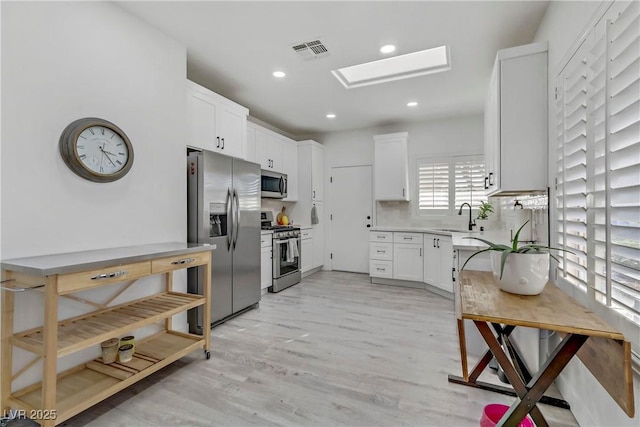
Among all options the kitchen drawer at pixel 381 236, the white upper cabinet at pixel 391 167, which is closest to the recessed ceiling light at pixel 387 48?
the white upper cabinet at pixel 391 167

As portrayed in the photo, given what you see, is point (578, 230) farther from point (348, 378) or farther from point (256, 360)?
point (256, 360)

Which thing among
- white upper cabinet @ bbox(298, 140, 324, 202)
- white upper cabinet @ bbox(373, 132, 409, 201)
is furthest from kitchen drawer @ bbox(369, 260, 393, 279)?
white upper cabinet @ bbox(298, 140, 324, 202)

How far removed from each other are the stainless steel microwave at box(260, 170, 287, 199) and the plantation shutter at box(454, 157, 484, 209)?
2.88m

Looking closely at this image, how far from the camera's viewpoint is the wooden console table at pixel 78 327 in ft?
4.86

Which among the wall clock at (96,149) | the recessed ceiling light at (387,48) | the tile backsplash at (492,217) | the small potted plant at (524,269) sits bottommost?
the small potted plant at (524,269)

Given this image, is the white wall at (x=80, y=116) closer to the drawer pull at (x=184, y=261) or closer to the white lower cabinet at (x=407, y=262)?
the drawer pull at (x=184, y=261)

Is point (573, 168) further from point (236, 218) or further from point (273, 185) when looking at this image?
point (273, 185)

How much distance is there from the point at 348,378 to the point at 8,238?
2.27m

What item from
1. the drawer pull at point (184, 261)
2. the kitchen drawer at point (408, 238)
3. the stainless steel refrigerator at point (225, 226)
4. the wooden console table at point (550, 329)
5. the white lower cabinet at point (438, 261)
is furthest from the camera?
the kitchen drawer at point (408, 238)

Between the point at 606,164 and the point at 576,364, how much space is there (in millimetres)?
1177

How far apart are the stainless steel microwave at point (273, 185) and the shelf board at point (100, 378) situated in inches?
101

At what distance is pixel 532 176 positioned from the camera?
225 cm

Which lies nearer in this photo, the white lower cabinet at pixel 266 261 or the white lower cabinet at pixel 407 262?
the white lower cabinet at pixel 266 261

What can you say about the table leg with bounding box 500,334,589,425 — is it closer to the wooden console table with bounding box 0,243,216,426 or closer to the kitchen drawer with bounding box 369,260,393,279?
the wooden console table with bounding box 0,243,216,426
